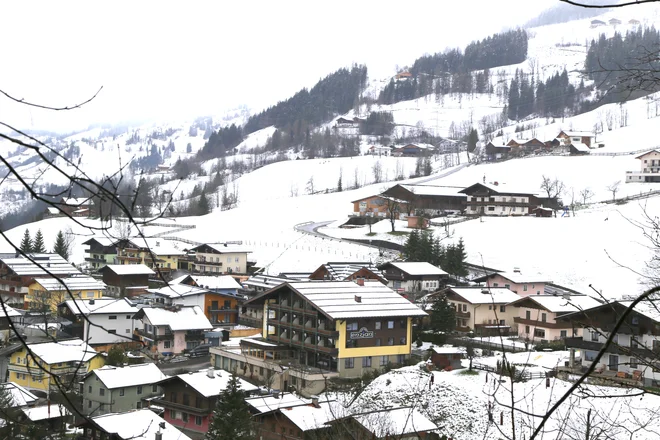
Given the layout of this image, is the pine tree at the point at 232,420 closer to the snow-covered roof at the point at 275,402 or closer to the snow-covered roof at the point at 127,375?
the snow-covered roof at the point at 275,402

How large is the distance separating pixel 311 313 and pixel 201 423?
4.85m

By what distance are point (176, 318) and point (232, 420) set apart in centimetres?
1074

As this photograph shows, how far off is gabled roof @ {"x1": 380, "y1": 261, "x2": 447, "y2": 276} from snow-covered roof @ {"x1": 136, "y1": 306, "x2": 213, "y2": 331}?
789 centimetres

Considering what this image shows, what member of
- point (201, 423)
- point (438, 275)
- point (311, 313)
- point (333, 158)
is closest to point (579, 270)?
point (438, 275)

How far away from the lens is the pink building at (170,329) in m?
21.2

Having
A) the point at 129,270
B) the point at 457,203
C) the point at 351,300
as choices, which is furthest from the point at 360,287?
the point at 457,203

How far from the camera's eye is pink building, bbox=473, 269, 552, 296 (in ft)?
83.1

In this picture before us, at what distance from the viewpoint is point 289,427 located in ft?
39.3

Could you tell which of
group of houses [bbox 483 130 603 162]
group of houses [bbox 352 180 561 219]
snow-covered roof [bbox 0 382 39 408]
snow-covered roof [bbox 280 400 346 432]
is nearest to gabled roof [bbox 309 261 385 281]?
group of houses [bbox 352 180 561 219]

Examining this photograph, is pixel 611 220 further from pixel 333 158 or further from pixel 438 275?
pixel 333 158

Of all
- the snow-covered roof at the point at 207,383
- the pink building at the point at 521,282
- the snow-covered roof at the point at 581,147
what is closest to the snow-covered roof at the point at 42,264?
the snow-covered roof at the point at 207,383

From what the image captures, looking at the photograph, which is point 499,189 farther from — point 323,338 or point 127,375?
point 127,375

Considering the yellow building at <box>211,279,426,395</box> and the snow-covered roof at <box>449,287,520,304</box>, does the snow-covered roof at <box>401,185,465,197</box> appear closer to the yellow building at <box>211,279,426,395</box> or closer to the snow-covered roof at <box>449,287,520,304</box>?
the snow-covered roof at <box>449,287,520,304</box>

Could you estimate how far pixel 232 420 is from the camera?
37.9 feet
